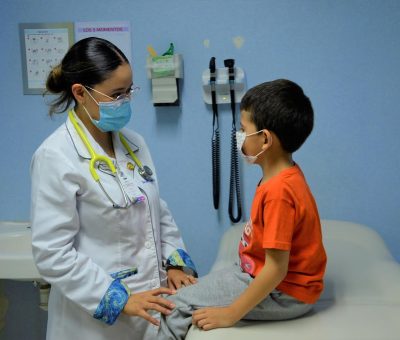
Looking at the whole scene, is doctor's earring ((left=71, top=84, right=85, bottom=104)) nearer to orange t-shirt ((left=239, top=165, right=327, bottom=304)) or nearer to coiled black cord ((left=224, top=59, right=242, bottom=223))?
orange t-shirt ((left=239, top=165, right=327, bottom=304))

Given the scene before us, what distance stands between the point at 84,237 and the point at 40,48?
3.46 ft

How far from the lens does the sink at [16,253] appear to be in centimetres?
152

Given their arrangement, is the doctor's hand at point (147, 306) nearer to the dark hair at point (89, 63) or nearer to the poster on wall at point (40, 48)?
the dark hair at point (89, 63)

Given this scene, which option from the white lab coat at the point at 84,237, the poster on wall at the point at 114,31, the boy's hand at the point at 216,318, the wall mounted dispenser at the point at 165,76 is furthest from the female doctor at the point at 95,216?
the poster on wall at the point at 114,31

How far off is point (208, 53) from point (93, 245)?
962mm

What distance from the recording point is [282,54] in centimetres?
169

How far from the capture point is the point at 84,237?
110cm

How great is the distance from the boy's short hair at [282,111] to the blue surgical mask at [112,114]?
0.35 metres

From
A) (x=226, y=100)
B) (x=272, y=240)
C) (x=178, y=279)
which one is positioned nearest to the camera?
(x=272, y=240)

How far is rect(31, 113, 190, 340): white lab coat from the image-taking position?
102 centimetres

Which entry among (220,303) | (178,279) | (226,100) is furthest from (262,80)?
(220,303)

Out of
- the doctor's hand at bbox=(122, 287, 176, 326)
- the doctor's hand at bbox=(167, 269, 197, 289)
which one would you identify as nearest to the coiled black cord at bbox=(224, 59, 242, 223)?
the doctor's hand at bbox=(167, 269, 197, 289)

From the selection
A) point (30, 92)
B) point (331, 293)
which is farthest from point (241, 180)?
point (30, 92)

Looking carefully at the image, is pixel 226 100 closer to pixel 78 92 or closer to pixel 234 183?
pixel 234 183
